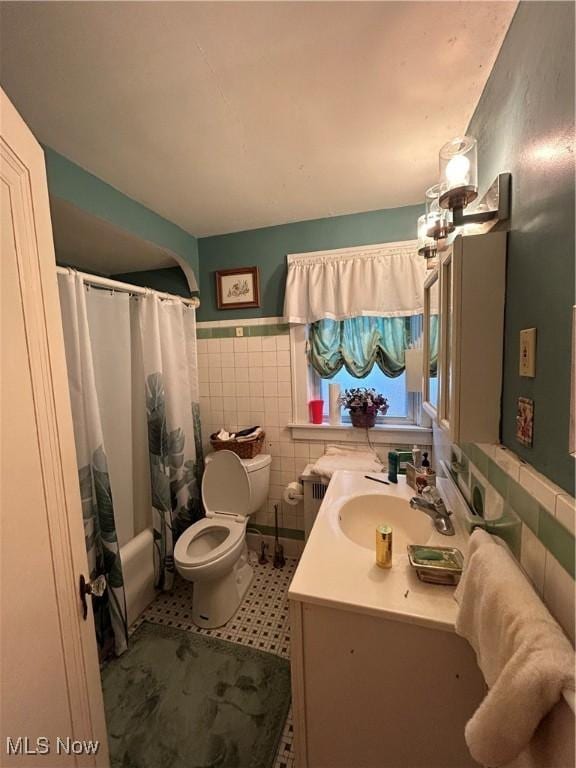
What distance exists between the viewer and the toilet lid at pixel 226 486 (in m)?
1.92

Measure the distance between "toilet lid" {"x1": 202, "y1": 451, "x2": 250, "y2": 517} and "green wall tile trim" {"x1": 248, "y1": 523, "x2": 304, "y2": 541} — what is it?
42 centimetres

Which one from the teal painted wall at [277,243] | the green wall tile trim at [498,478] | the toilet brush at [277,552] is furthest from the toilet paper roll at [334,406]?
the green wall tile trim at [498,478]

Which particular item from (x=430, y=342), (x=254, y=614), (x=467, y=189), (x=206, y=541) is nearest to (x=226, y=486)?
(x=206, y=541)

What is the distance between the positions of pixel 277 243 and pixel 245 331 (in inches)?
25.2

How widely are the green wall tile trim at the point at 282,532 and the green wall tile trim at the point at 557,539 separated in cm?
181

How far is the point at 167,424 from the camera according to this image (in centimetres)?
190

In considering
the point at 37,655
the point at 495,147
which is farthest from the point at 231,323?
the point at 37,655

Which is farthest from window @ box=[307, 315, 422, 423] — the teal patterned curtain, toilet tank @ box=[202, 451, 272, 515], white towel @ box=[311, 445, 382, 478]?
toilet tank @ box=[202, 451, 272, 515]

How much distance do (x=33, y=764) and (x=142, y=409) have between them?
1.45m

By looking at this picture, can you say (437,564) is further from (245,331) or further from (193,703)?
(245,331)

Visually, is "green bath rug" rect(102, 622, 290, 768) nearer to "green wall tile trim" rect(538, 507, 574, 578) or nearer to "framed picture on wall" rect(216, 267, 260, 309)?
"green wall tile trim" rect(538, 507, 574, 578)

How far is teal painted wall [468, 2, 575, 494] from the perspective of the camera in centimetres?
55

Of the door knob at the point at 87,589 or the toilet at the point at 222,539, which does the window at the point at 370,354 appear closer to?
the toilet at the point at 222,539

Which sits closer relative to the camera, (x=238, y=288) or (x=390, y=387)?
(x=390, y=387)
